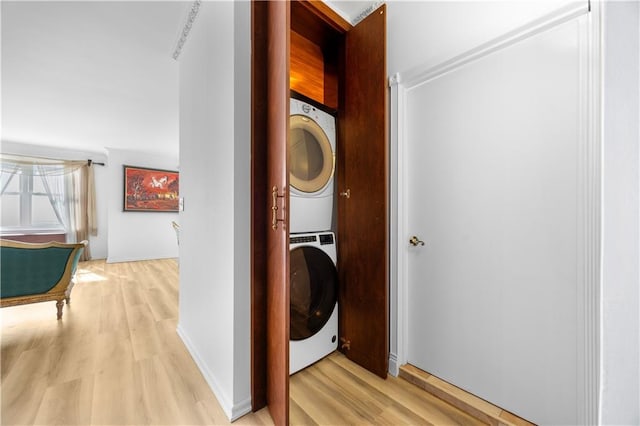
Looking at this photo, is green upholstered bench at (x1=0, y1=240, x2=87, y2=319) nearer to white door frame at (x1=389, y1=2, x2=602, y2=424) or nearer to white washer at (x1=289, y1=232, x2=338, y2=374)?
white washer at (x1=289, y1=232, x2=338, y2=374)

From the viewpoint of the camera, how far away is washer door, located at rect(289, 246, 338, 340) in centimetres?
155

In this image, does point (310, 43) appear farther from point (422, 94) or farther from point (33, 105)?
point (33, 105)

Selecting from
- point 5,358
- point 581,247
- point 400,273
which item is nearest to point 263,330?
point 400,273

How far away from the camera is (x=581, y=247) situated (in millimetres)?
1013

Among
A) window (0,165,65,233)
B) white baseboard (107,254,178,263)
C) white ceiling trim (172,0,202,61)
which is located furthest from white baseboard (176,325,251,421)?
window (0,165,65,233)

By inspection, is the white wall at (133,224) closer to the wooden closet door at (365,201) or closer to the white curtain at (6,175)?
the white curtain at (6,175)

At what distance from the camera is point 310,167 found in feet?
5.52

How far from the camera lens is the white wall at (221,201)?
1261mm

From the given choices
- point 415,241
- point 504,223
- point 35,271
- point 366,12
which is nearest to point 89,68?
point 35,271

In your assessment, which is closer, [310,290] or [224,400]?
[224,400]

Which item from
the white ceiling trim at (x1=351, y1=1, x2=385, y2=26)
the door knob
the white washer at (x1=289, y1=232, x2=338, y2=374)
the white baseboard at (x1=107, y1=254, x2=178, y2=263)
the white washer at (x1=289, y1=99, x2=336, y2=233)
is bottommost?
the white baseboard at (x1=107, y1=254, x2=178, y2=263)

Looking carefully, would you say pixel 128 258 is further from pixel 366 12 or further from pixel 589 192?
pixel 589 192

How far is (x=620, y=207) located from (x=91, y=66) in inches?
151

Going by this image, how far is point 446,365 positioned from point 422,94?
1611 mm
